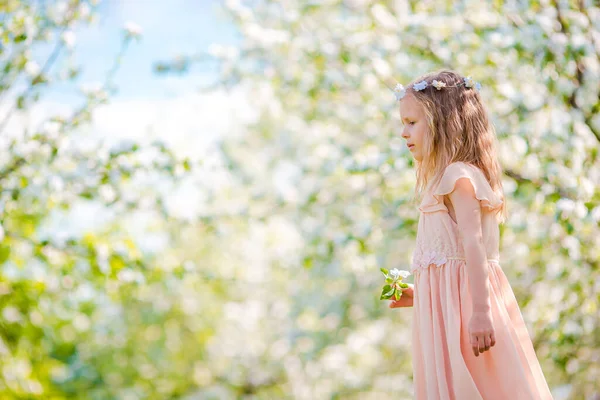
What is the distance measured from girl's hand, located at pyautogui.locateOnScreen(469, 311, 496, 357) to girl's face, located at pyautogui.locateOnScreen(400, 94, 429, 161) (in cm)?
55

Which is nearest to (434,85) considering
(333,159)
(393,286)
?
(393,286)

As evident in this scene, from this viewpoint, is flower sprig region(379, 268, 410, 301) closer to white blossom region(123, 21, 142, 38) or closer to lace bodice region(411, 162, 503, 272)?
lace bodice region(411, 162, 503, 272)

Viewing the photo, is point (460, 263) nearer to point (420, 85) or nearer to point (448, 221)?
point (448, 221)

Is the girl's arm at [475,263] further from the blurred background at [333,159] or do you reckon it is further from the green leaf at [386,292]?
the blurred background at [333,159]

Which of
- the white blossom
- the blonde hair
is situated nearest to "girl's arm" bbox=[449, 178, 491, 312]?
the blonde hair

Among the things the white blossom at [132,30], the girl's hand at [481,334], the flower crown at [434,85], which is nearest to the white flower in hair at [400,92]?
the flower crown at [434,85]

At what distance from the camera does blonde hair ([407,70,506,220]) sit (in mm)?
2232

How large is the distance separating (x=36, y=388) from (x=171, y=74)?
230 cm

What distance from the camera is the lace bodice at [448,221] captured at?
83.7 inches

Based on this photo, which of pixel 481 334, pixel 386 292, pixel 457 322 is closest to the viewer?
pixel 481 334

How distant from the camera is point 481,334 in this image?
197cm

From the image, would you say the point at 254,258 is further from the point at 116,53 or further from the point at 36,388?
the point at 116,53

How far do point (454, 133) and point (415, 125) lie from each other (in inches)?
4.7

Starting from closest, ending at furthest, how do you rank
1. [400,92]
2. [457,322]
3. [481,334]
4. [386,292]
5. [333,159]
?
[481,334] < [457,322] < [386,292] < [400,92] < [333,159]
